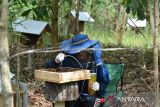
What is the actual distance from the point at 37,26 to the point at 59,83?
4.17m

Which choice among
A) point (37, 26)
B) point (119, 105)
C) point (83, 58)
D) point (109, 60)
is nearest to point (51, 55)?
point (37, 26)

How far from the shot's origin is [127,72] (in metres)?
6.90

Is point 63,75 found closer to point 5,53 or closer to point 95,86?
point 95,86

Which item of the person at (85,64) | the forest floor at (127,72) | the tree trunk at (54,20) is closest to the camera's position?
the person at (85,64)

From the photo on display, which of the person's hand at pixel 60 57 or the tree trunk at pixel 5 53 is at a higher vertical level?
the tree trunk at pixel 5 53

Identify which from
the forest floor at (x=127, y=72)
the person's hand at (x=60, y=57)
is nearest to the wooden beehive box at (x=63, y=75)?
the person's hand at (x=60, y=57)

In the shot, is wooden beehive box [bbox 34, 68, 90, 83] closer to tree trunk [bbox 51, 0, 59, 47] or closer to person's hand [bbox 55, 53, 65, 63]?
person's hand [bbox 55, 53, 65, 63]

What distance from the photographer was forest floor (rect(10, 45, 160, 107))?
5.76m

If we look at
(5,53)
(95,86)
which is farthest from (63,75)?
(5,53)

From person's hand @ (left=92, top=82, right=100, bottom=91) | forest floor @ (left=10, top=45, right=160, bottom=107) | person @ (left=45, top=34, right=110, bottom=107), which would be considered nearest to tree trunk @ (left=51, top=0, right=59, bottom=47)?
forest floor @ (left=10, top=45, right=160, bottom=107)

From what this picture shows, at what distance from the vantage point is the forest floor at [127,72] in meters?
5.76

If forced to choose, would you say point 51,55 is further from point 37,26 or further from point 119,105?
point 119,105

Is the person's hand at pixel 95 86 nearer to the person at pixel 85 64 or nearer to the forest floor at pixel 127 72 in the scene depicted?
the person at pixel 85 64

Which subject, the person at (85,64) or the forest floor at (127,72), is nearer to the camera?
the person at (85,64)
